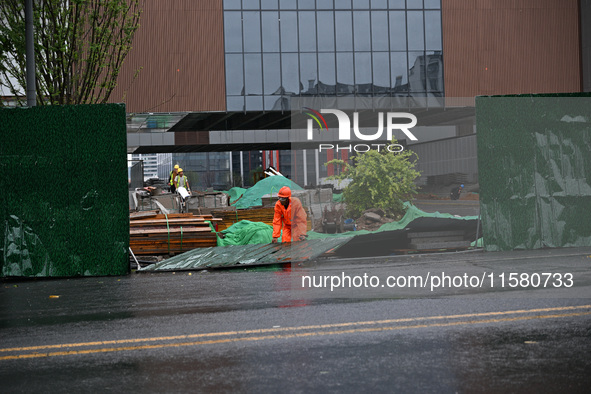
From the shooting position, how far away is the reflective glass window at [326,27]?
40.2 meters

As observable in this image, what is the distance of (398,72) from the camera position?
40.2 metres

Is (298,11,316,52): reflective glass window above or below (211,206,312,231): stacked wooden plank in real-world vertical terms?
above

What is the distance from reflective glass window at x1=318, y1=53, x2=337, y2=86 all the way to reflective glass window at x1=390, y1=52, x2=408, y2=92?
3333 millimetres

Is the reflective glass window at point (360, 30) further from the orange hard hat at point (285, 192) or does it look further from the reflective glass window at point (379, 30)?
the orange hard hat at point (285, 192)

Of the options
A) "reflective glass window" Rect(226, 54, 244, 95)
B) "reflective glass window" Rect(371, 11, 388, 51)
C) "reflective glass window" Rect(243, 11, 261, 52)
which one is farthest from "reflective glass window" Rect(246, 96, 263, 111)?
"reflective glass window" Rect(371, 11, 388, 51)

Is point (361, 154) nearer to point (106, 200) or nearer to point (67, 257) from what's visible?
point (106, 200)

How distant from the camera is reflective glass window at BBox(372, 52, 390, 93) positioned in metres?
40.1

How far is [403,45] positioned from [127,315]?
1367 inches

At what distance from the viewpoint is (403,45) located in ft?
133

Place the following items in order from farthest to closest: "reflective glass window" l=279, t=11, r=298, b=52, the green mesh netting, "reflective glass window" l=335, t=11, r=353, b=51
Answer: "reflective glass window" l=335, t=11, r=353, b=51 < "reflective glass window" l=279, t=11, r=298, b=52 < the green mesh netting

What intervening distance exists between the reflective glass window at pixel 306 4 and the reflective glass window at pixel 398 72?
17.1 feet

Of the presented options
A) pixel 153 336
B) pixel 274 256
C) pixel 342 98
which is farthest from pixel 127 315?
pixel 342 98

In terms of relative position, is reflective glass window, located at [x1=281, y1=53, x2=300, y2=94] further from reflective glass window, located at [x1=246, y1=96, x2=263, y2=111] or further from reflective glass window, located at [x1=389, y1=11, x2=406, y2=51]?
reflective glass window, located at [x1=389, y1=11, x2=406, y2=51]

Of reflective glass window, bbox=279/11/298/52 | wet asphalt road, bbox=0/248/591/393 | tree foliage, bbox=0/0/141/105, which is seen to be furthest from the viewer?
reflective glass window, bbox=279/11/298/52
